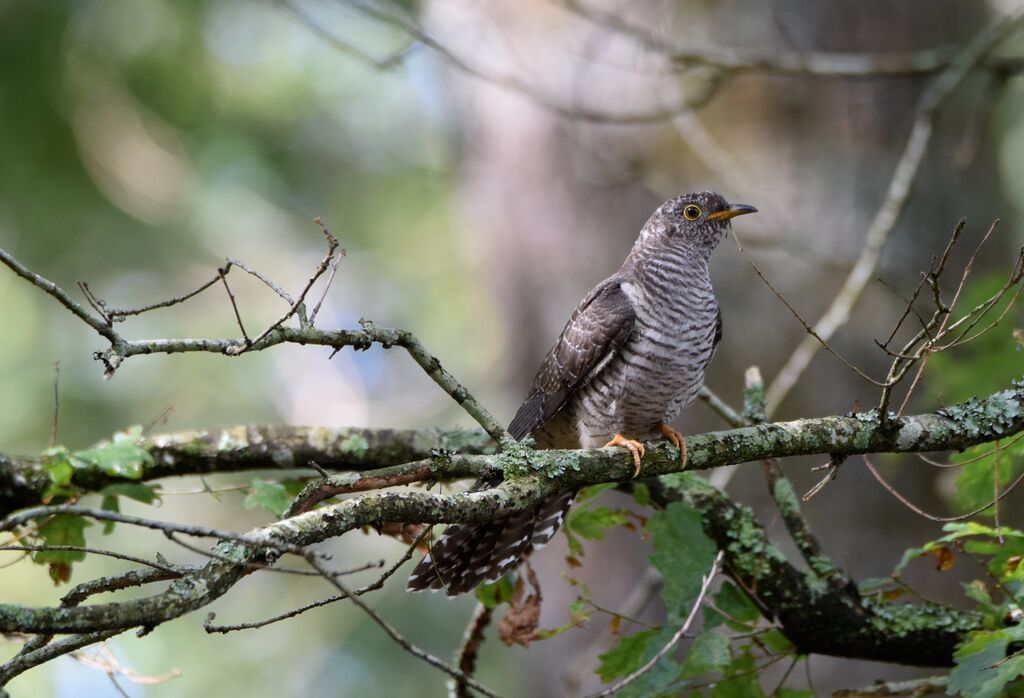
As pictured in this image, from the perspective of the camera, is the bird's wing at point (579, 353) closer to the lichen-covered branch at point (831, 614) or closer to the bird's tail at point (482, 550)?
the bird's tail at point (482, 550)

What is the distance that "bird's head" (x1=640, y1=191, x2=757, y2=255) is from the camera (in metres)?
4.39

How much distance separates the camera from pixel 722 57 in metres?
4.53

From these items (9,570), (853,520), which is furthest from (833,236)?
(9,570)

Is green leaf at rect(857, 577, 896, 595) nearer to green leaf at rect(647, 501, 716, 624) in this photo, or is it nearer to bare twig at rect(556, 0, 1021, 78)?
green leaf at rect(647, 501, 716, 624)

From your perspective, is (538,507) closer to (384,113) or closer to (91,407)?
(91,407)

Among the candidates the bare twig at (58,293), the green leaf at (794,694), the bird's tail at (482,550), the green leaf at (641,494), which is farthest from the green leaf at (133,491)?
the green leaf at (794,694)

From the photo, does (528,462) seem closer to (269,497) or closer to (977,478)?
(269,497)

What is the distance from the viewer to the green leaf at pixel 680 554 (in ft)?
10.2

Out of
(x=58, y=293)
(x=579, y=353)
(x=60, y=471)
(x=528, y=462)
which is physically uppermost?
(x=579, y=353)

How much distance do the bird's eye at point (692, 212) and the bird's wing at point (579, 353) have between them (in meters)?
0.55

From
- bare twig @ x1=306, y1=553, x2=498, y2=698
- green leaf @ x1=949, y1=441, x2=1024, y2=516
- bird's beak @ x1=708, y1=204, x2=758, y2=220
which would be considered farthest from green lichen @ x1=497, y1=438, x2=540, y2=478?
bird's beak @ x1=708, y1=204, x2=758, y2=220

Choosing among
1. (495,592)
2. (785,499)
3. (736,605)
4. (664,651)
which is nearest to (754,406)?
(785,499)

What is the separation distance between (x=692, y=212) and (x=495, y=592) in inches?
75.4

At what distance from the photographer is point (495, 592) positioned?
3.55 metres
